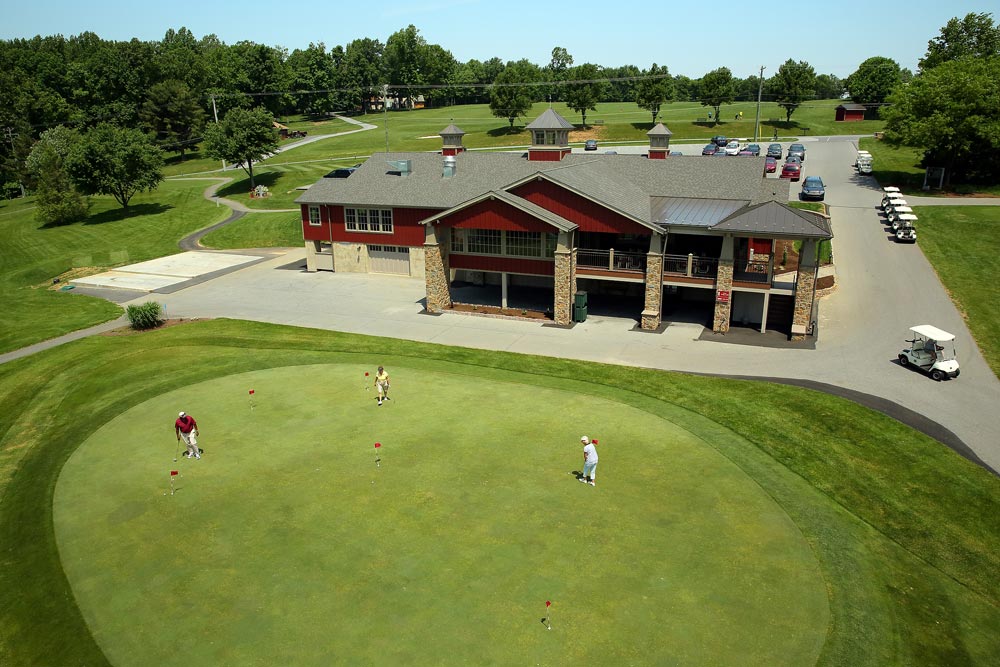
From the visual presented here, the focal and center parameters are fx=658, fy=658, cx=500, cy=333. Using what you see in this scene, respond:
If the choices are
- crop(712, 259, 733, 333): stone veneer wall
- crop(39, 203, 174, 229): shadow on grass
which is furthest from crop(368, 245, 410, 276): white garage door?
crop(39, 203, 174, 229): shadow on grass

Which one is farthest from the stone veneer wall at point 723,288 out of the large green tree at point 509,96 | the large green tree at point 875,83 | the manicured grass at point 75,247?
the large green tree at point 875,83

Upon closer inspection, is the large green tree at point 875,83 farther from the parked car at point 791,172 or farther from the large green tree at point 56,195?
the large green tree at point 56,195

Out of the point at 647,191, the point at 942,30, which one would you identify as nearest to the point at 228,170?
the point at 647,191

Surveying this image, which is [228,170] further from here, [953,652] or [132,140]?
[953,652]

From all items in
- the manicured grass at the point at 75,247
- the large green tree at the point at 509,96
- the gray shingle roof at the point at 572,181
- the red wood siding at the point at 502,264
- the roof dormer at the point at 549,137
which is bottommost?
the manicured grass at the point at 75,247

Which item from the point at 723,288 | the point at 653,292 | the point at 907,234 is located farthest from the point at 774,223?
the point at 907,234

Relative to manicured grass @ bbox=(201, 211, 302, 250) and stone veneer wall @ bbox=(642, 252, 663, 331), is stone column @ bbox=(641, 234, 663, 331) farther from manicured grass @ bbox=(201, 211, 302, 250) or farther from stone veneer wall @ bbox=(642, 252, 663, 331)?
manicured grass @ bbox=(201, 211, 302, 250)

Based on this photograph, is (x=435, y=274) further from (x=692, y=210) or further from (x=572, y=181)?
(x=692, y=210)
